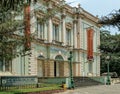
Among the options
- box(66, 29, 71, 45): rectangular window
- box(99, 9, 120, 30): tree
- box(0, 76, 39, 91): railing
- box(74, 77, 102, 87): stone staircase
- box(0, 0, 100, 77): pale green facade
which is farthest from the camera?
box(66, 29, 71, 45): rectangular window

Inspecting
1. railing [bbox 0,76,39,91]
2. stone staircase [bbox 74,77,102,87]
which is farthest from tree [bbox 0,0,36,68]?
stone staircase [bbox 74,77,102,87]

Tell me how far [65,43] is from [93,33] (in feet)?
31.5

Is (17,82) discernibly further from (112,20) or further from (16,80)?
(112,20)

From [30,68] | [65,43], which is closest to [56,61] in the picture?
[65,43]

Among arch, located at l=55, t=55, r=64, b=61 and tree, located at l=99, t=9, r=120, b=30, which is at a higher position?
arch, located at l=55, t=55, r=64, b=61

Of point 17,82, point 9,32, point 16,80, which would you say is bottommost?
point 17,82

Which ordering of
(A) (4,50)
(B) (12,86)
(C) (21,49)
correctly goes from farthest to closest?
1. (B) (12,86)
2. (C) (21,49)
3. (A) (4,50)

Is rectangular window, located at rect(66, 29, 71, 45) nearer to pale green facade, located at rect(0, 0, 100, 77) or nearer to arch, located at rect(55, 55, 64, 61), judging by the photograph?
pale green facade, located at rect(0, 0, 100, 77)

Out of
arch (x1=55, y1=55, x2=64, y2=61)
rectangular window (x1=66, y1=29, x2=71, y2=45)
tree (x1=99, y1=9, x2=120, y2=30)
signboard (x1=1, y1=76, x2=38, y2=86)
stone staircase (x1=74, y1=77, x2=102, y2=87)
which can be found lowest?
stone staircase (x1=74, y1=77, x2=102, y2=87)

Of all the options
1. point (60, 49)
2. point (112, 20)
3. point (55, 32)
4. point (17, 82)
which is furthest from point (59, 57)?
point (112, 20)

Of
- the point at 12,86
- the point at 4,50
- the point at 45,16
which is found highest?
the point at 45,16

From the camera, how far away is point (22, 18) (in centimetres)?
2370

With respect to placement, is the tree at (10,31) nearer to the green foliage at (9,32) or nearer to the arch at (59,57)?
the green foliage at (9,32)

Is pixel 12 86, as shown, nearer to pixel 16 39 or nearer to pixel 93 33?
pixel 16 39
